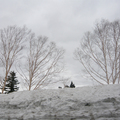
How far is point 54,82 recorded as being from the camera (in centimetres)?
1205

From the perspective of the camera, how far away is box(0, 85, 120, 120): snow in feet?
11.9

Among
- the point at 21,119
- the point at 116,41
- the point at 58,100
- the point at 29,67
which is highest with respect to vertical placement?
the point at 116,41

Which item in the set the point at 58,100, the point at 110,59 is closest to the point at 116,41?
the point at 110,59

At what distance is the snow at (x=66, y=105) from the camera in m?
3.62

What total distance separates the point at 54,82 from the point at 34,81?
78.8 inches

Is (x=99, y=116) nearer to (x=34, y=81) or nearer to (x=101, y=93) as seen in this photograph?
(x=101, y=93)

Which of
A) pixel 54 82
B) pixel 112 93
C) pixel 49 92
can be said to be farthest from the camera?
pixel 54 82

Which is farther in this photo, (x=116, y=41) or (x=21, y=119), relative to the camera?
(x=116, y=41)

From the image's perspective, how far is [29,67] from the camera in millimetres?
11930

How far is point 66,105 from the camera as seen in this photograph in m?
4.11

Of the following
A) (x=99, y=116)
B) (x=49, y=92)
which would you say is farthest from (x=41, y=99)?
(x=99, y=116)

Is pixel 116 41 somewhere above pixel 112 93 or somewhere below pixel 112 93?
above

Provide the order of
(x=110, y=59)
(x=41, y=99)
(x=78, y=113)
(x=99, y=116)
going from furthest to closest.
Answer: (x=110, y=59), (x=41, y=99), (x=78, y=113), (x=99, y=116)

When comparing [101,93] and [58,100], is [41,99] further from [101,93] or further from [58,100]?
[101,93]
